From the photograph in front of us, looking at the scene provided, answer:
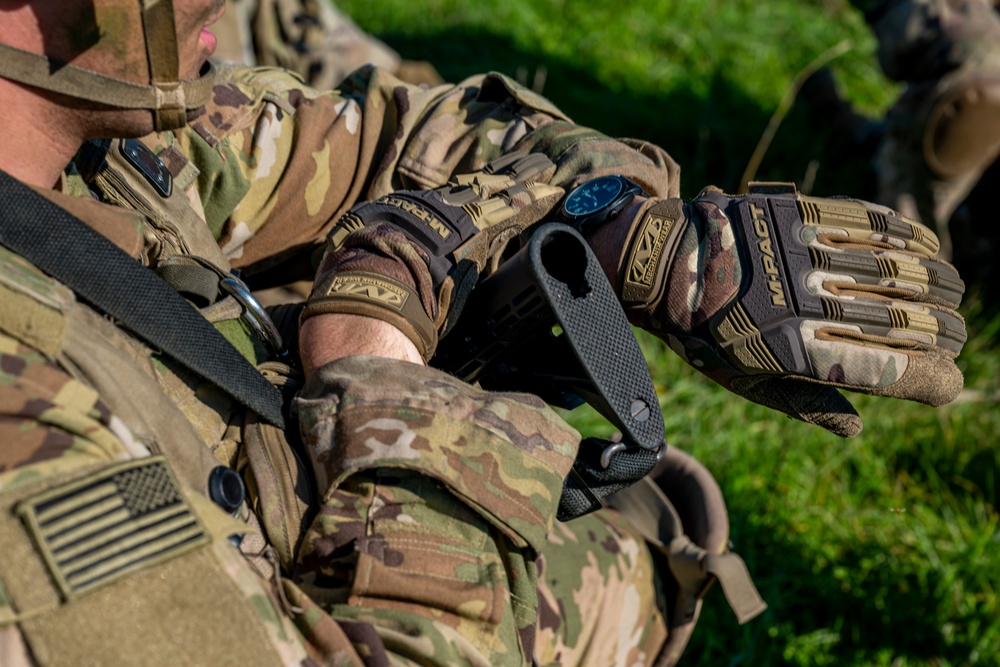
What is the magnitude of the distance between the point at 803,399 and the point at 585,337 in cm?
46

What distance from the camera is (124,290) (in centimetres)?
153

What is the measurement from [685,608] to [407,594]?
1.07 m

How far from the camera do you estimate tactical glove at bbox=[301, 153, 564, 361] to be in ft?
5.61

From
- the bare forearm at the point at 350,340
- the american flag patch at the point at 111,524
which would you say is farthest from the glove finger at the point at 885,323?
the american flag patch at the point at 111,524

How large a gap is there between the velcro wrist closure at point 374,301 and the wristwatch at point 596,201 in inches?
14.8

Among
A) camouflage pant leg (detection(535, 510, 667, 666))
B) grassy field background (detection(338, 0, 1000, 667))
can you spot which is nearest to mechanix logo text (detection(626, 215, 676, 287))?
camouflage pant leg (detection(535, 510, 667, 666))

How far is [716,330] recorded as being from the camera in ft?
5.86

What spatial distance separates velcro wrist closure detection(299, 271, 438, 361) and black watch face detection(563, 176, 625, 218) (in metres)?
0.38

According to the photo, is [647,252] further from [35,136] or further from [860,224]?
[35,136]

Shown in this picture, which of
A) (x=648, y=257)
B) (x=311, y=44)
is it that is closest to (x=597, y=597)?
(x=648, y=257)

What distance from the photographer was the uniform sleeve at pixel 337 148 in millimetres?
2104

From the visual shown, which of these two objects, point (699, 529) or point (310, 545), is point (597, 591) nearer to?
point (699, 529)

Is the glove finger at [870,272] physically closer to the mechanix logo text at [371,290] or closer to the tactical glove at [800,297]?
the tactical glove at [800,297]

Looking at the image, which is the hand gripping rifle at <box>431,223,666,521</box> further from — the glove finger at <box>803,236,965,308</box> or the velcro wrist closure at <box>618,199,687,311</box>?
the glove finger at <box>803,236,965,308</box>
